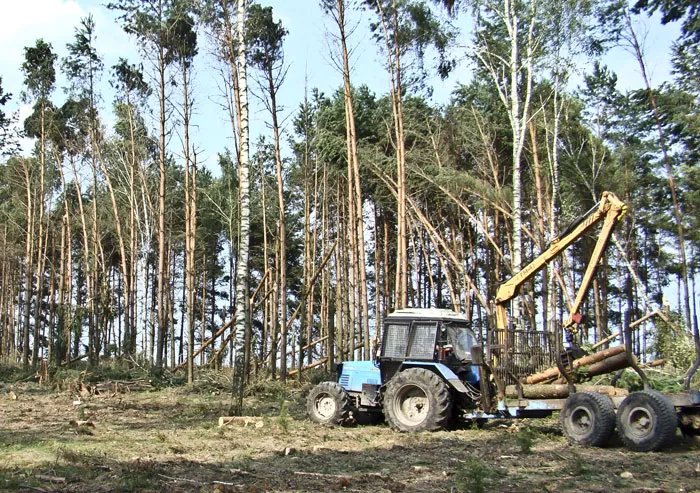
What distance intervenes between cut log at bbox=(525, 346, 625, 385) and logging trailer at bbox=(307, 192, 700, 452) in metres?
0.02

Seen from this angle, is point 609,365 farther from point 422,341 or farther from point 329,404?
point 329,404

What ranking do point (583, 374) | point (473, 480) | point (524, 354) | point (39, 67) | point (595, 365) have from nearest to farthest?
point (473, 480), point (595, 365), point (583, 374), point (524, 354), point (39, 67)

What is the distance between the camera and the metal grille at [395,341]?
40.5ft

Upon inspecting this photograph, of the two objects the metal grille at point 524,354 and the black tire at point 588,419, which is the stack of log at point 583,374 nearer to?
the metal grille at point 524,354

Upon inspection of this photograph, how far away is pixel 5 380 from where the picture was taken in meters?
23.0

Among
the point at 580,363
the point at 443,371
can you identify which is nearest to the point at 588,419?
the point at 580,363

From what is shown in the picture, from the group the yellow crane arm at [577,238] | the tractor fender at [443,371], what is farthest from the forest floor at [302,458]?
the yellow crane arm at [577,238]

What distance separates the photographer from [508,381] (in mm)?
10797

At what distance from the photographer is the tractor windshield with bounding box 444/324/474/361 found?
39.5 feet

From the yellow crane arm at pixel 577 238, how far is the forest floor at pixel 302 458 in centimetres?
220

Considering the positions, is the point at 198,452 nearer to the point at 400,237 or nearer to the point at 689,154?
the point at 400,237

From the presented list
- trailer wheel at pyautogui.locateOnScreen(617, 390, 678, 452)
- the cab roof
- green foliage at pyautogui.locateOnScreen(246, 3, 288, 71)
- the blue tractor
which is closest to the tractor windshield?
the blue tractor

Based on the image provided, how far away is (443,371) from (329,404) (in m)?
2.44

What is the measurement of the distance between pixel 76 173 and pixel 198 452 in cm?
2593
